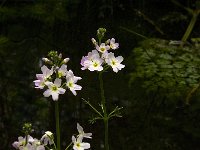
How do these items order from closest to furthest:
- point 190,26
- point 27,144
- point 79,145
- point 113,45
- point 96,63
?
A: point 27,144 → point 79,145 → point 96,63 → point 113,45 → point 190,26

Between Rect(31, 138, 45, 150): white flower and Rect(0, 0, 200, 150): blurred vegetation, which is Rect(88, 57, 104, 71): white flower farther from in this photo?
Rect(0, 0, 200, 150): blurred vegetation

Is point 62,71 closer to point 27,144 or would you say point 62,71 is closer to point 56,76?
point 56,76

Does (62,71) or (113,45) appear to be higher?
(113,45)

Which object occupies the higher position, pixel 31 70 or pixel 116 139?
pixel 31 70


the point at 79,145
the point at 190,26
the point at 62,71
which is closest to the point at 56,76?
the point at 62,71

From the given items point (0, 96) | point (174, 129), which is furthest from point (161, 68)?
point (0, 96)

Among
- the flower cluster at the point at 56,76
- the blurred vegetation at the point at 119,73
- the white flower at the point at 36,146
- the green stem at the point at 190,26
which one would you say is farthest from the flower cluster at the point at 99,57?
the green stem at the point at 190,26

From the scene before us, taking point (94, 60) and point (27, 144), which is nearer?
point (27, 144)

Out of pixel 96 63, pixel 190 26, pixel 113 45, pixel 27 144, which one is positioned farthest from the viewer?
pixel 190 26

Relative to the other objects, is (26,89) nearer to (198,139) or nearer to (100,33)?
(198,139)
